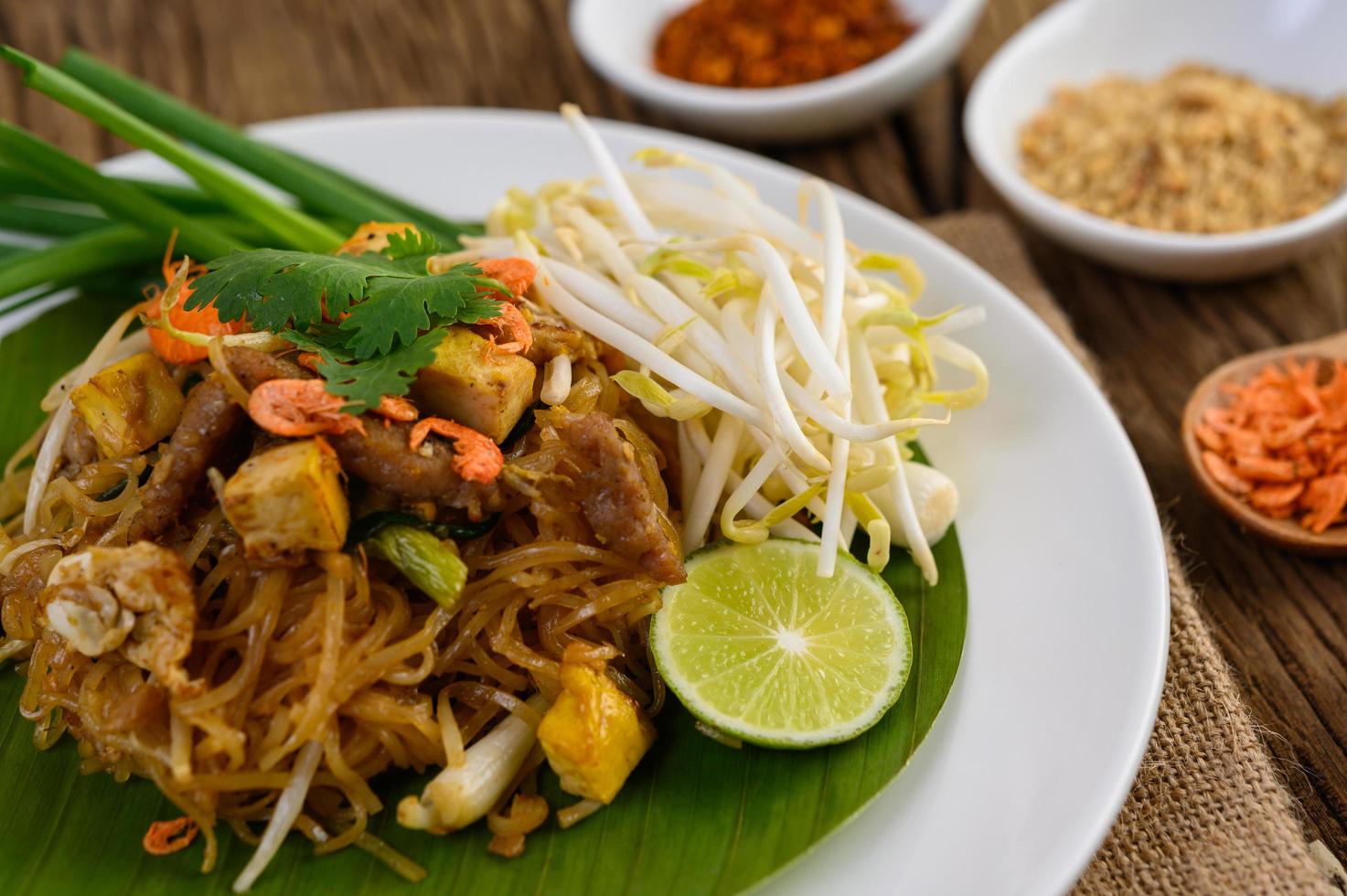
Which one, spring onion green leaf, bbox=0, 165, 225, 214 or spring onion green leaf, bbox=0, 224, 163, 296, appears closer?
spring onion green leaf, bbox=0, 224, 163, 296

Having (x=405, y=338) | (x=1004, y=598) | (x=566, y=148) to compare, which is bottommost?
(x=1004, y=598)

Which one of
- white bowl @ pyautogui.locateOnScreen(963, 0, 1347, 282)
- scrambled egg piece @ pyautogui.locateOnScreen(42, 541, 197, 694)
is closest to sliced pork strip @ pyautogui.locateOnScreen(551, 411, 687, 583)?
scrambled egg piece @ pyautogui.locateOnScreen(42, 541, 197, 694)

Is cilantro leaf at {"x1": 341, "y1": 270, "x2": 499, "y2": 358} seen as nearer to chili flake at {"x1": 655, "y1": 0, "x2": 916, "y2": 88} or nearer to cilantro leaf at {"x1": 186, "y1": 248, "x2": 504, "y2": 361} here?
cilantro leaf at {"x1": 186, "y1": 248, "x2": 504, "y2": 361}

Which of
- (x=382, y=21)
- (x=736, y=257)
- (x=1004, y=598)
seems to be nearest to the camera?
(x=1004, y=598)

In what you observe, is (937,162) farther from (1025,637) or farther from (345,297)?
(345,297)

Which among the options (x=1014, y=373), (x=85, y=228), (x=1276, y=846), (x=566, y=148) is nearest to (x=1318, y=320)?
(x=1014, y=373)

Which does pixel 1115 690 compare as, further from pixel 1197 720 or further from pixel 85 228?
pixel 85 228
